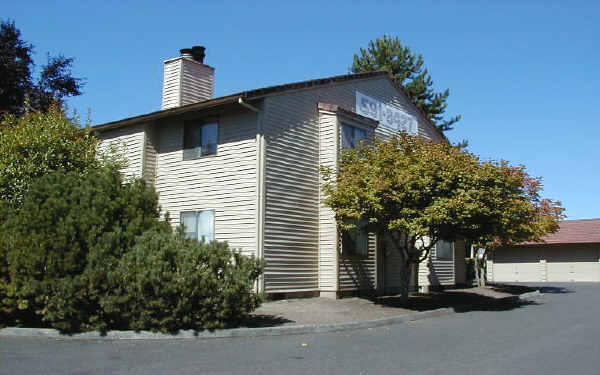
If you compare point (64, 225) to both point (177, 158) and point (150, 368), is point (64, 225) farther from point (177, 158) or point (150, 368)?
point (177, 158)

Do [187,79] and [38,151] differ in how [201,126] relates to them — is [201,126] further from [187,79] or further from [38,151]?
[38,151]

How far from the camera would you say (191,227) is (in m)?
18.2

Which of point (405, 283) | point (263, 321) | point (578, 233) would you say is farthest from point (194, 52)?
point (578, 233)

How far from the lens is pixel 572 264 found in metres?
40.0

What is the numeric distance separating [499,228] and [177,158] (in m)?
10.3

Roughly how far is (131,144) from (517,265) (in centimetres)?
3206

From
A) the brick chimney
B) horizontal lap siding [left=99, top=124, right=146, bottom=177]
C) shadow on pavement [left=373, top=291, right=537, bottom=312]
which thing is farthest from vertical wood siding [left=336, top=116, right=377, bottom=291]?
horizontal lap siding [left=99, top=124, right=146, bottom=177]

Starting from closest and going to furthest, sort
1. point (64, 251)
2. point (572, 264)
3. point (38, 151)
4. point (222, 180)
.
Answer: point (64, 251) → point (38, 151) → point (222, 180) → point (572, 264)

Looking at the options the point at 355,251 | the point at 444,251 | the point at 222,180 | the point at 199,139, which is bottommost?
the point at 355,251

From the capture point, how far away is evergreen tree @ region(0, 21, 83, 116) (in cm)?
3072

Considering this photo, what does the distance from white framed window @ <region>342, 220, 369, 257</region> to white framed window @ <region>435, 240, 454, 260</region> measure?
229 inches

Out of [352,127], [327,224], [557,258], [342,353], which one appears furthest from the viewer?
[557,258]

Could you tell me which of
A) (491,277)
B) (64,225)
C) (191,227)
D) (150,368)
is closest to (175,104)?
(191,227)

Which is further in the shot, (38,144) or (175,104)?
(175,104)
